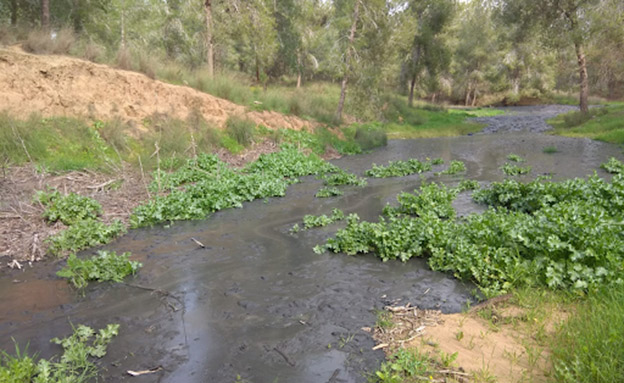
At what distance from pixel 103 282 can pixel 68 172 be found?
5.86m

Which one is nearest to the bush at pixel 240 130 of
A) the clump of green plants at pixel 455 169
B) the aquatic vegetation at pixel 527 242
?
the clump of green plants at pixel 455 169

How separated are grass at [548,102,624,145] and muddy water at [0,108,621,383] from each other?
61.6 feet

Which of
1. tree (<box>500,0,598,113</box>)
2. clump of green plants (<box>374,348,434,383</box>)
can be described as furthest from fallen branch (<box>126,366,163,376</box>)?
tree (<box>500,0,598,113</box>)

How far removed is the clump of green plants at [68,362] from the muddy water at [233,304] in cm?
14

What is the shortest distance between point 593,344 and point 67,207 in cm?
903

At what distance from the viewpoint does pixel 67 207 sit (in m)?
8.18

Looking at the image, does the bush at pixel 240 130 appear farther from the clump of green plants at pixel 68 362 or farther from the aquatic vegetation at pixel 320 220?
the clump of green plants at pixel 68 362

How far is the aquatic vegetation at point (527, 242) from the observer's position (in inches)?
187

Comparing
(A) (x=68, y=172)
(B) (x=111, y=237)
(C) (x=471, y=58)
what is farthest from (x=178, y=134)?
(C) (x=471, y=58)

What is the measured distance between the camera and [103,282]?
595cm

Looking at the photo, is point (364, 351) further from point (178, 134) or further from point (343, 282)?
point (178, 134)

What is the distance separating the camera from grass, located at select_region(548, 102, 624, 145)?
19.7m

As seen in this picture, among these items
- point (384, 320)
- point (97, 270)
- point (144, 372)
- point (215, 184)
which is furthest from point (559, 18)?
point (144, 372)

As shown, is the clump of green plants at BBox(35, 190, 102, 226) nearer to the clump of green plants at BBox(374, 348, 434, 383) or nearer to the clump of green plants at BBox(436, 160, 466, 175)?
the clump of green plants at BBox(374, 348, 434, 383)
